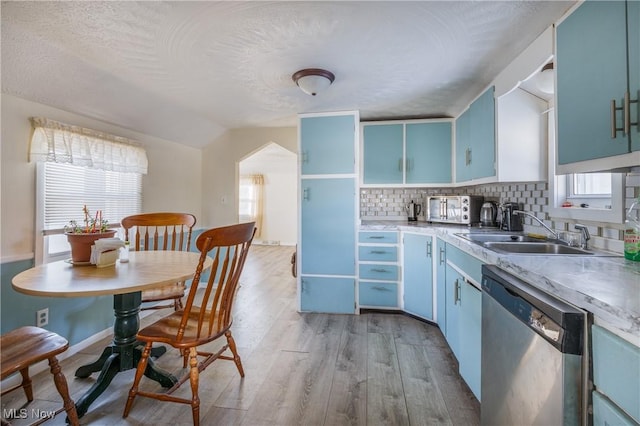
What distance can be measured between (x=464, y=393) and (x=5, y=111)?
11.2 ft

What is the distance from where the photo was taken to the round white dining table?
1.27 meters

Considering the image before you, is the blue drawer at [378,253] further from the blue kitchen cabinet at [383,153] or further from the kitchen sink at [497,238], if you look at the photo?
the kitchen sink at [497,238]

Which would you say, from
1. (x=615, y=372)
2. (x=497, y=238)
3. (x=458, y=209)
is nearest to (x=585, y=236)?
(x=497, y=238)

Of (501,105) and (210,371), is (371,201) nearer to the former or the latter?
(501,105)

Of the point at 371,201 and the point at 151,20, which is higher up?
the point at 151,20

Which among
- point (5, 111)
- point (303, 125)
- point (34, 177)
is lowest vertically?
point (34, 177)

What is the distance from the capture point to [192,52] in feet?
6.05

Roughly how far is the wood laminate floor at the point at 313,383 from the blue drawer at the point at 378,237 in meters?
0.79

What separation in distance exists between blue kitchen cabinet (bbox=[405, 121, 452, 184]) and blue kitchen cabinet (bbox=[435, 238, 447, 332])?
93 cm

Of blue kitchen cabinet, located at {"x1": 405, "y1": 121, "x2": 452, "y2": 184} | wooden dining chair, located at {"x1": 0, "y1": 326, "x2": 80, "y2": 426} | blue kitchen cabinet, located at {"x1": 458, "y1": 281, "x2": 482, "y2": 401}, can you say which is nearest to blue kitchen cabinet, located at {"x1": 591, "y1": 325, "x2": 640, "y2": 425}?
blue kitchen cabinet, located at {"x1": 458, "y1": 281, "x2": 482, "y2": 401}

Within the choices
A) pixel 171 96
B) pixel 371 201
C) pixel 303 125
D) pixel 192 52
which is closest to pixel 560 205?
pixel 371 201

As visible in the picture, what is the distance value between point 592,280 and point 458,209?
1921 mm

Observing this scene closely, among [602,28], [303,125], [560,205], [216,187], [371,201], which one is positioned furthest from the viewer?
[216,187]

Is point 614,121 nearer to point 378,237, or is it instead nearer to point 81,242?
point 378,237
